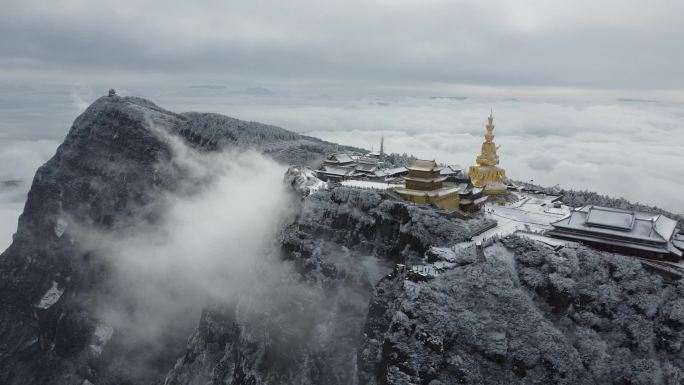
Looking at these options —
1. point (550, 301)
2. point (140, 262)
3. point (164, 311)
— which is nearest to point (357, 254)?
point (550, 301)

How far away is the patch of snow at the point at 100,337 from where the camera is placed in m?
66.1

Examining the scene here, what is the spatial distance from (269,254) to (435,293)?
21.7 m

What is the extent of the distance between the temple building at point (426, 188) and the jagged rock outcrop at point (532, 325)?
1169 cm

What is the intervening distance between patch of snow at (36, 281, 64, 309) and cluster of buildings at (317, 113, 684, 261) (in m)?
47.2

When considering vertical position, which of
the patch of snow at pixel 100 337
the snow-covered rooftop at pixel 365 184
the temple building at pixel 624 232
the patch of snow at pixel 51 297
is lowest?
the patch of snow at pixel 100 337

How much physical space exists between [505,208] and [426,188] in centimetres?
1008

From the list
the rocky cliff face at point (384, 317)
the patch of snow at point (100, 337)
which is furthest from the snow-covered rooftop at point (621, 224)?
the patch of snow at point (100, 337)

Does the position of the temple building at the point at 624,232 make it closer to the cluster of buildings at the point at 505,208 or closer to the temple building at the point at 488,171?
the cluster of buildings at the point at 505,208

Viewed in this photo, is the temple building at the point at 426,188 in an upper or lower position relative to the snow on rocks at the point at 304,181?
upper

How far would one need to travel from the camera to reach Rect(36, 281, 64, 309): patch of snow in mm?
73000

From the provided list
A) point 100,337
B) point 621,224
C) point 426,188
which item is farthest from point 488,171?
point 100,337

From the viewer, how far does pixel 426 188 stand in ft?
147

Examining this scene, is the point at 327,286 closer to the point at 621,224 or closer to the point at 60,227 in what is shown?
the point at 621,224

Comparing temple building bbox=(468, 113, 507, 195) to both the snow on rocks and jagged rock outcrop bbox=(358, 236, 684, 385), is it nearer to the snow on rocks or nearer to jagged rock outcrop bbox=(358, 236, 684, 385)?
the snow on rocks
